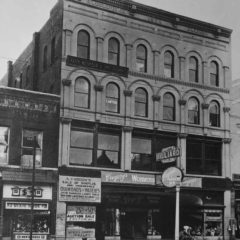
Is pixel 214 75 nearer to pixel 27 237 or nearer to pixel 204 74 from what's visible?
pixel 204 74

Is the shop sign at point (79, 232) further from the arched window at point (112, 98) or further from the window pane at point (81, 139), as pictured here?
the arched window at point (112, 98)

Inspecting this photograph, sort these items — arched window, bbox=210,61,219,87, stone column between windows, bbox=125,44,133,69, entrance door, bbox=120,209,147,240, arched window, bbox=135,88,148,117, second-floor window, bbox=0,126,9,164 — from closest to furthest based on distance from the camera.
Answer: second-floor window, bbox=0,126,9,164, entrance door, bbox=120,209,147,240, stone column between windows, bbox=125,44,133,69, arched window, bbox=135,88,148,117, arched window, bbox=210,61,219,87

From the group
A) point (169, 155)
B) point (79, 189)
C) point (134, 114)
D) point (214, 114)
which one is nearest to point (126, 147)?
point (134, 114)

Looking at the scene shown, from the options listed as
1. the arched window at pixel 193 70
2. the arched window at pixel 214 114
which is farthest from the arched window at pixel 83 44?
the arched window at pixel 214 114

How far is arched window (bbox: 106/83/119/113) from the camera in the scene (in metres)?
29.3

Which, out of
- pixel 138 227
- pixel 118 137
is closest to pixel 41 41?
pixel 118 137

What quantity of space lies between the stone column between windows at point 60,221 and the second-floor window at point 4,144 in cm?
373

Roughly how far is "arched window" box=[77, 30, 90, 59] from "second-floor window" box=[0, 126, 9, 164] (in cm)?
630

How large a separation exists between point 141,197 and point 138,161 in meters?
2.18

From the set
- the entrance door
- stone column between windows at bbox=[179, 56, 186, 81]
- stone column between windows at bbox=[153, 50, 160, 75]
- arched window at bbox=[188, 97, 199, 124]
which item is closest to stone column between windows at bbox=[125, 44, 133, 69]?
stone column between windows at bbox=[153, 50, 160, 75]

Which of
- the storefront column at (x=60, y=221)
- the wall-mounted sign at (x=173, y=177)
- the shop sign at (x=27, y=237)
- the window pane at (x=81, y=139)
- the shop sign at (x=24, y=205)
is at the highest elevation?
the window pane at (x=81, y=139)

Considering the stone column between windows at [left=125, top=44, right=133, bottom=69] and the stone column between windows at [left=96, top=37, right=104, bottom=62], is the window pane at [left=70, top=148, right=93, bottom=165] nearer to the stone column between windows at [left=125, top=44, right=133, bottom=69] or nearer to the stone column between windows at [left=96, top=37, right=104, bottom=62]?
the stone column between windows at [left=96, top=37, right=104, bottom=62]

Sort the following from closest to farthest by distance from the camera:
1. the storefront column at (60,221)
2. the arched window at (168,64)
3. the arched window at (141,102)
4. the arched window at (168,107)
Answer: the storefront column at (60,221) → the arched window at (141,102) → the arched window at (168,107) → the arched window at (168,64)

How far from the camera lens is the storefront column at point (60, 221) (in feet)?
85.9
